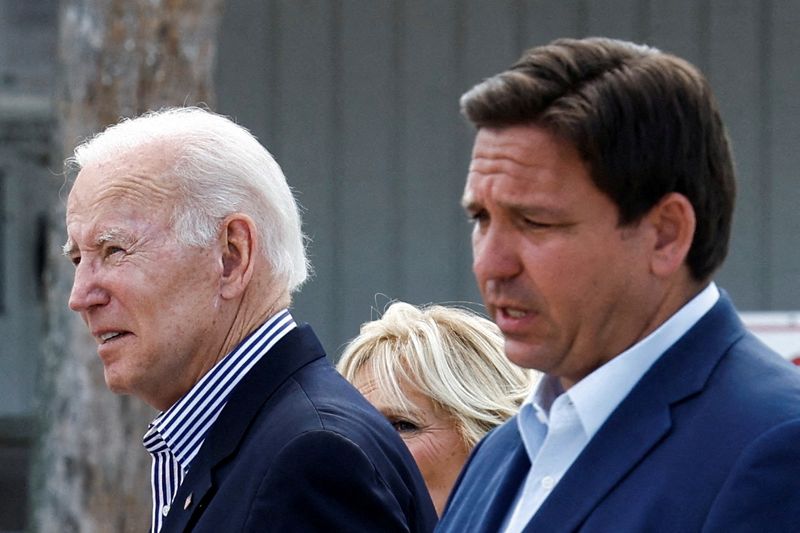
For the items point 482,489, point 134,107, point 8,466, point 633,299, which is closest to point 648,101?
point 633,299

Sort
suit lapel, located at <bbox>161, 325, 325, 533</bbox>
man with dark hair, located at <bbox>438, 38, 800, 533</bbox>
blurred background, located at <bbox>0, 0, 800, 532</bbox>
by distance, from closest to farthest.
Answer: man with dark hair, located at <bbox>438, 38, 800, 533</bbox> → suit lapel, located at <bbox>161, 325, 325, 533</bbox> → blurred background, located at <bbox>0, 0, 800, 532</bbox>

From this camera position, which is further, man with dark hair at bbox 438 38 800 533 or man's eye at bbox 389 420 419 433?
man's eye at bbox 389 420 419 433

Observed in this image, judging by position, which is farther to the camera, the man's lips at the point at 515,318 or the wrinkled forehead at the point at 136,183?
the wrinkled forehead at the point at 136,183

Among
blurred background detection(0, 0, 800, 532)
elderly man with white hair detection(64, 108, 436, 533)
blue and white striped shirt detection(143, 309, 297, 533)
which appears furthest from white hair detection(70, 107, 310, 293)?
blurred background detection(0, 0, 800, 532)

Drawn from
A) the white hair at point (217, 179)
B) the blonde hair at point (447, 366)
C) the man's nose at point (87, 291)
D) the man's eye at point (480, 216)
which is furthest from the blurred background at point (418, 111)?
the man's eye at point (480, 216)

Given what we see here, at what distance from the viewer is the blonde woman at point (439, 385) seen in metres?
2.96

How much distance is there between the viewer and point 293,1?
260 inches

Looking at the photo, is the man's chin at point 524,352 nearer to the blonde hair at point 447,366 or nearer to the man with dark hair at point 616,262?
the man with dark hair at point 616,262

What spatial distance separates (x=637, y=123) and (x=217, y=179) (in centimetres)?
92

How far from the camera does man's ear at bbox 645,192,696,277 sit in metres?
1.57

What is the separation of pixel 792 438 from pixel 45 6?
629 centimetres

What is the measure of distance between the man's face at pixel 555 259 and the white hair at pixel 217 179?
76 centimetres

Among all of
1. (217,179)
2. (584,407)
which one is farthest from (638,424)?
(217,179)

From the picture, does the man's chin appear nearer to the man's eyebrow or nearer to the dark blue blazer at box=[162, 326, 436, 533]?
the dark blue blazer at box=[162, 326, 436, 533]
